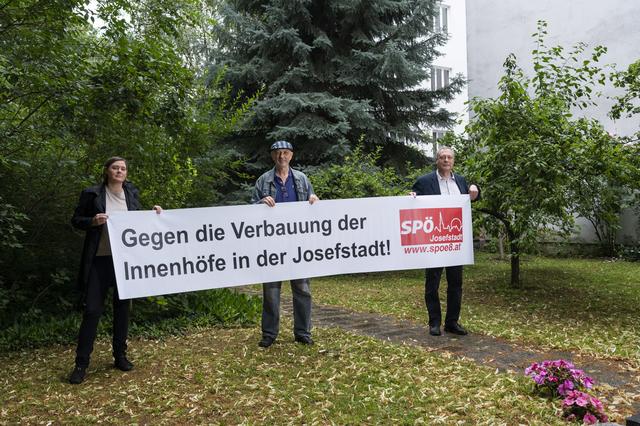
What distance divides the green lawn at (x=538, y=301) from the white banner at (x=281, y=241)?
1.52 meters

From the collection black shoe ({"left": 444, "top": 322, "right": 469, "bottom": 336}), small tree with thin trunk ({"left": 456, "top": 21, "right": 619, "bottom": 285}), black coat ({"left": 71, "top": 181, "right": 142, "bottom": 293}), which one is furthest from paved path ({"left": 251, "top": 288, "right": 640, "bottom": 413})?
black coat ({"left": 71, "top": 181, "right": 142, "bottom": 293})

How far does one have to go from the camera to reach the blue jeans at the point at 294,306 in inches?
225

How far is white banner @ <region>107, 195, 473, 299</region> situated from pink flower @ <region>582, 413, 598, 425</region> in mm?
2531

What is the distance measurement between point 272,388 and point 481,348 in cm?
242

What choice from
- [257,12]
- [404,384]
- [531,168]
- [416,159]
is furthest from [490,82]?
[404,384]

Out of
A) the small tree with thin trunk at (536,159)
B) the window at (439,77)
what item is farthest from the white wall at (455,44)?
the small tree with thin trunk at (536,159)

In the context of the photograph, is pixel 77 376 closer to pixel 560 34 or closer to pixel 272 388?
pixel 272 388

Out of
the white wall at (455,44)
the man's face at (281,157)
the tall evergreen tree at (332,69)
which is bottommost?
the man's face at (281,157)

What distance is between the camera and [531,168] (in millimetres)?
7387

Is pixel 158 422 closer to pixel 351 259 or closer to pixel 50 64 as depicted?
pixel 351 259

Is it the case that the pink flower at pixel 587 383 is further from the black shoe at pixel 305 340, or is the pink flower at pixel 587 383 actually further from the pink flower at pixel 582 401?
the black shoe at pixel 305 340

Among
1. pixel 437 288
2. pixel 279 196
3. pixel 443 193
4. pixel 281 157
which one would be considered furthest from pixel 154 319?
pixel 443 193

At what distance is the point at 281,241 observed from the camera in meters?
5.53

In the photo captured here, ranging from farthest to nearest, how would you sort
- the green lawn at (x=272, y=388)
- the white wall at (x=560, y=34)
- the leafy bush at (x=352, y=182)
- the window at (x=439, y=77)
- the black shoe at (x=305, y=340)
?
the window at (x=439, y=77), the white wall at (x=560, y=34), the leafy bush at (x=352, y=182), the black shoe at (x=305, y=340), the green lawn at (x=272, y=388)
